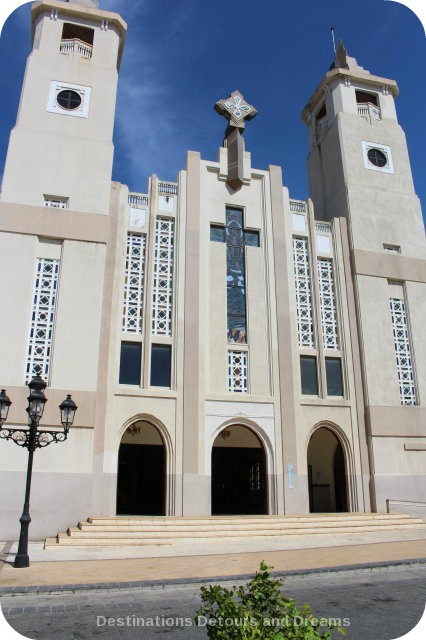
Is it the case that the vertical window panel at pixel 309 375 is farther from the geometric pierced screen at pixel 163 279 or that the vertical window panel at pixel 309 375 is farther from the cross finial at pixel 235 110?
the cross finial at pixel 235 110

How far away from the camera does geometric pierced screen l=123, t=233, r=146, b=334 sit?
19.4 metres

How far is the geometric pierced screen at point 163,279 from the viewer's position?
776 inches

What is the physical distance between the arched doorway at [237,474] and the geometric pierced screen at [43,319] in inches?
329

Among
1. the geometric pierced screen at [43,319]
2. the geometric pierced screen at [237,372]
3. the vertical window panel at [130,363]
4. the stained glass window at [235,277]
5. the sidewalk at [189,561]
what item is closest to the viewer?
the sidewalk at [189,561]

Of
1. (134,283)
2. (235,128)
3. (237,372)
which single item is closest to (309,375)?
(237,372)

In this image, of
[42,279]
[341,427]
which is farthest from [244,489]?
[42,279]

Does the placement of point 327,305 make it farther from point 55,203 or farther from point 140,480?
point 55,203

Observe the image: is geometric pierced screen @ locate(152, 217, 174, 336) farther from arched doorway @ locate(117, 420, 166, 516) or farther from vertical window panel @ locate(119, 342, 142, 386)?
arched doorway @ locate(117, 420, 166, 516)

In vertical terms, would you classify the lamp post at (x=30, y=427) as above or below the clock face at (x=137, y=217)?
below

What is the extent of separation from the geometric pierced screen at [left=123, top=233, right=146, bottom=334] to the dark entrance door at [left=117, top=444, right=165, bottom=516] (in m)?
5.21

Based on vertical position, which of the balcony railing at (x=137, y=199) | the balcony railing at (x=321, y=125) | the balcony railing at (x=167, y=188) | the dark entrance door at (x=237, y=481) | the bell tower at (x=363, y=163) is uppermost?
the balcony railing at (x=321, y=125)

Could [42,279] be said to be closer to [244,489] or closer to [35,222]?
[35,222]

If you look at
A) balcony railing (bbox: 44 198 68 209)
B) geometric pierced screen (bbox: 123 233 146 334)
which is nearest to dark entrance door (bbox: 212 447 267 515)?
geometric pierced screen (bbox: 123 233 146 334)

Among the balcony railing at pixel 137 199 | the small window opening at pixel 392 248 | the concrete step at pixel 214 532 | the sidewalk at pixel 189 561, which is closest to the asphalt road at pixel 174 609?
the sidewalk at pixel 189 561
